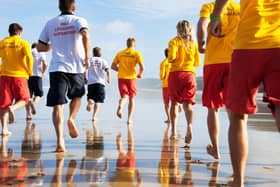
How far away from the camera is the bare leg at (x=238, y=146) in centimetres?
301

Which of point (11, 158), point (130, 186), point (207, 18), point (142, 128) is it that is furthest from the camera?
point (142, 128)

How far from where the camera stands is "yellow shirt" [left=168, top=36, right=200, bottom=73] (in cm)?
644

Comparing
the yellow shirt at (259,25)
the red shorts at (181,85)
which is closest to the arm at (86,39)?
the red shorts at (181,85)

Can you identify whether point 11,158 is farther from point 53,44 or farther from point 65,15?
point 65,15

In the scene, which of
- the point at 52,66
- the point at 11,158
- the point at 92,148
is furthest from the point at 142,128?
the point at 11,158

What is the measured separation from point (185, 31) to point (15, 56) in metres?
3.01

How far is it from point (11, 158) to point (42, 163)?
1.62 feet

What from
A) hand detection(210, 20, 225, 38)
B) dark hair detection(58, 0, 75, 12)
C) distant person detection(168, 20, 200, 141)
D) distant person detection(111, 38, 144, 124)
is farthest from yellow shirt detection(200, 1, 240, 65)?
distant person detection(111, 38, 144, 124)

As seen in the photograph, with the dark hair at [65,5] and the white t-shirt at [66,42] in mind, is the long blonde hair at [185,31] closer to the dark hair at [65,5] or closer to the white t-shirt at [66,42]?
the white t-shirt at [66,42]

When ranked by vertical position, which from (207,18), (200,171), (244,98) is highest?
(207,18)

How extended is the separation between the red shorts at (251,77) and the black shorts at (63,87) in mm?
2903

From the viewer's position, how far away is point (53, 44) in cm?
559

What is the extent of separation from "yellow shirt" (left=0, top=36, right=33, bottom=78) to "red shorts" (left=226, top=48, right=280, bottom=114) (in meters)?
5.14

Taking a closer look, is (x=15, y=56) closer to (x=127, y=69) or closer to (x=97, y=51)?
(x=127, y=69)
